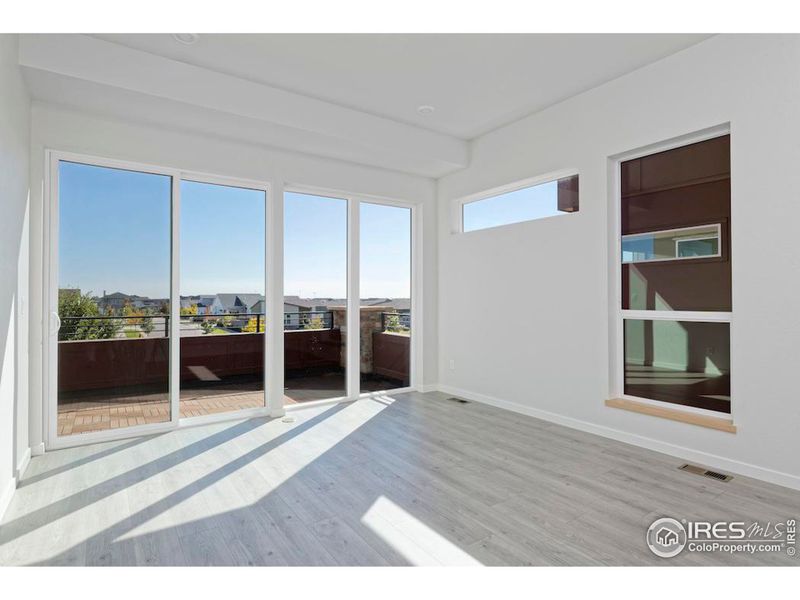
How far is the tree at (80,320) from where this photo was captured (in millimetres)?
3486

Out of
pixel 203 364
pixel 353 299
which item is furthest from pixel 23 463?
pixel 353 299

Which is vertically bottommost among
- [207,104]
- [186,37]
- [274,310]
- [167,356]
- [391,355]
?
[391,355]

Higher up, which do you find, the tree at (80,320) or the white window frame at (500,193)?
the white window frame at (500,193)

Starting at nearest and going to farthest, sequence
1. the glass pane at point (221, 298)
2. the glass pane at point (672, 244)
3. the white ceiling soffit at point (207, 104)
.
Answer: the white ceiling soffit at point (207, 104)
the glass pane at point (672, 244)
the glass pane at point (221, 298)

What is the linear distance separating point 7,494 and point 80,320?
1.47 metres

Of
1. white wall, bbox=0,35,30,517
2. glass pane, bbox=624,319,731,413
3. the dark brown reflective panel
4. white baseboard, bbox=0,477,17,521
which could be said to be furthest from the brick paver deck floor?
the dark brown reflective panel

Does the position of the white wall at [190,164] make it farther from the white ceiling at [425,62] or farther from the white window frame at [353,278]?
the white ceiling at [425,62]

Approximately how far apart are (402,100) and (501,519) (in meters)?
3.46

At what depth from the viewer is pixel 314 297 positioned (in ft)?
15.6

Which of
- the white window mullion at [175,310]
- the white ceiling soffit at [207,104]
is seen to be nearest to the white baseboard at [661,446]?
the white ceiling soffit at [207,104]

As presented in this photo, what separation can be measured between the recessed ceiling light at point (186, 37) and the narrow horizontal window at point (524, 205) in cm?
316

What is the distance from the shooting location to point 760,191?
2.85 m

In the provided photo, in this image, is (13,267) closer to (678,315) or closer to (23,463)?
(23,463)
